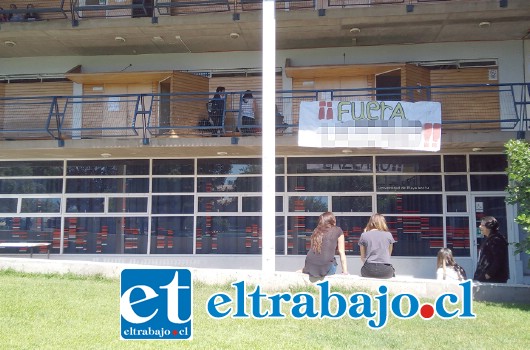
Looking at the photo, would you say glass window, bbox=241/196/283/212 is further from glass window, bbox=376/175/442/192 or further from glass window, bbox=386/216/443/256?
glass window, bbox=386/216/443/256

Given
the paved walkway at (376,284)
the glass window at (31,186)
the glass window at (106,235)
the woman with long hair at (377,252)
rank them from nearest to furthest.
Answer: the paved walkway at (376,284)
the woman with long hair at (377,252)
the glass window at (106,235)
the glass window at (31,186)

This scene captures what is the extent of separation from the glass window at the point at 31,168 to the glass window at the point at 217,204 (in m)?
4.07

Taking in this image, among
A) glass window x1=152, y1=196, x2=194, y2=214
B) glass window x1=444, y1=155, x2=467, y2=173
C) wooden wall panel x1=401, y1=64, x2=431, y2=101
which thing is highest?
wooden wall panel x1=401, y1=64, x2=431, y2=101

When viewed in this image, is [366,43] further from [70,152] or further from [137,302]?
[137,302]

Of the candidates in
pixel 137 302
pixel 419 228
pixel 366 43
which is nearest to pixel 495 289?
pixel 419 228

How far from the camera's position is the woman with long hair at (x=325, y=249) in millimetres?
8406

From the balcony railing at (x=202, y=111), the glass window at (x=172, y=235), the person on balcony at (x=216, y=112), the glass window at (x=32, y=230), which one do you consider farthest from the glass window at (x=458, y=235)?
the glass window at (x=32, y=230)

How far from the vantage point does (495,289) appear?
827 centimetres

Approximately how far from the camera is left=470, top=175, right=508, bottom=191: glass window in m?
12.9

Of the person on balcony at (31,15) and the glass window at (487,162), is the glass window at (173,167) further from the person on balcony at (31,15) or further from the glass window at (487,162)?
the glass window at (487,162)

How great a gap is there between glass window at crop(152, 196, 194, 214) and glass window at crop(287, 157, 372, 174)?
2740mm

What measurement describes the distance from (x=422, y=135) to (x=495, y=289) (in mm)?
3950

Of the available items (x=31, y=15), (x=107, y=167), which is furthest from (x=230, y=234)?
(x=31, y=15)

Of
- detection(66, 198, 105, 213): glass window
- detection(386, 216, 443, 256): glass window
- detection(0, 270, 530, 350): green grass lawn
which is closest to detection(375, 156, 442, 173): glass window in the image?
detection(386, 216, 443, 256): glass window
